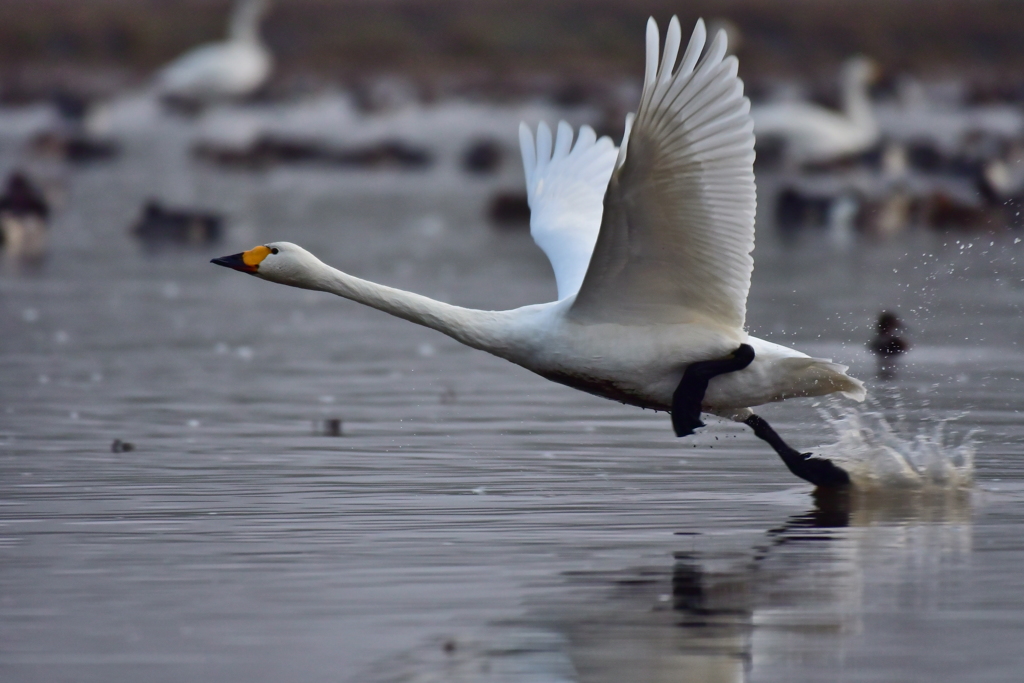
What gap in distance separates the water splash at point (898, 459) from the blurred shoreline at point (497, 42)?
39431 mm

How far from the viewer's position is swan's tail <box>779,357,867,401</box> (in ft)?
26.8

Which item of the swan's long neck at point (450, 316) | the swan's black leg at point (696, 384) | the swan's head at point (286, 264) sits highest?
the swan's head at point (286, 264)

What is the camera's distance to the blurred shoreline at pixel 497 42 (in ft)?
185

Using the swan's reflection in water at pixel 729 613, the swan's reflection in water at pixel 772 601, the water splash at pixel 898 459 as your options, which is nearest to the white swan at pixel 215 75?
the water splash at pixel 898 459

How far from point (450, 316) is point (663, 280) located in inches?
34.7

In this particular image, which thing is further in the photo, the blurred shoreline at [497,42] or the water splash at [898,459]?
the blurred shoreline at [497,42]

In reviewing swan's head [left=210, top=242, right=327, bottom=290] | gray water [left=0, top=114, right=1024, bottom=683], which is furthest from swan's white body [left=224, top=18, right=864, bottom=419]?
gray water [left=0, top=114, right=1024, bottom=683]

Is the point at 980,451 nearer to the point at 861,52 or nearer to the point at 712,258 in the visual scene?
the point at 712,258

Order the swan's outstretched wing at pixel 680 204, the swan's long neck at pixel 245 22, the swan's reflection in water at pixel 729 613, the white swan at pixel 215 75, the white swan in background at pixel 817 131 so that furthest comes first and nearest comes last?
the swan's long neck at pixel 245 22 < the white swan at pixel 215 75 < the white swan in background at pixel 817 131 < the swan's outstretched wing at pixel 680 204 < the swan's reflection in water at pixel 729 613

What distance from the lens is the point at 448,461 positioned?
904 centimetres

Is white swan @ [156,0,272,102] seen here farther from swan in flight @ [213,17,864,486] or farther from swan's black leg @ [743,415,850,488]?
swan's black leg @ [743,415,850,488]

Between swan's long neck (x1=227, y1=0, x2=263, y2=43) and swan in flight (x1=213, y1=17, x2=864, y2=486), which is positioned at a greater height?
swan's long neck (x1=227, y1=0, x2=263, y2=43)

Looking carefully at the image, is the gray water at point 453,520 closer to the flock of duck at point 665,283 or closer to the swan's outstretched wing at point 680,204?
the flock of duck at point 665,283

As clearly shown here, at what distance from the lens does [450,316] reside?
318 inches
